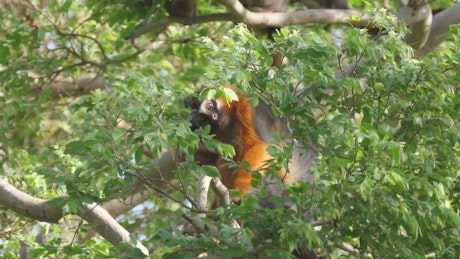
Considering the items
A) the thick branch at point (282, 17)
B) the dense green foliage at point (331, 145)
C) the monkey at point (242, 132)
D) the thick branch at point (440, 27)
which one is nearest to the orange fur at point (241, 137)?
the monkey at point (242, 132)

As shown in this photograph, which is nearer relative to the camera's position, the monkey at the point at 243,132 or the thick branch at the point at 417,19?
the monkey at the point at 243,132

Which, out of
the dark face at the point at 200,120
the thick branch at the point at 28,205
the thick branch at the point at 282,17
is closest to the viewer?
the thick branch at the point at 28,205

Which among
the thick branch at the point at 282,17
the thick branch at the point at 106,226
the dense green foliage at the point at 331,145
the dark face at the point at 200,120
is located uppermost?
the dense green foliage at the point at 331,145

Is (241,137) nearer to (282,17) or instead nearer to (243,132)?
(243,132)

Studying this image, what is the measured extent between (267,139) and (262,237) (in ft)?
7.20

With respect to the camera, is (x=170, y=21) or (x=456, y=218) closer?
(x=456, y=218)

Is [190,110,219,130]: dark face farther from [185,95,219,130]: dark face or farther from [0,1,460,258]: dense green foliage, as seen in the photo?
[0,1,460,258]: dense green foliage

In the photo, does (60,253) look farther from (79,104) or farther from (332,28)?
(332,28)

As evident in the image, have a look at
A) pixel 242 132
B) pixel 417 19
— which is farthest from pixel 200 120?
pixel 417 19

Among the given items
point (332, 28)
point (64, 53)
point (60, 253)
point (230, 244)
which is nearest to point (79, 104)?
point (60, 253)

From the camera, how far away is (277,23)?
20.7 feet

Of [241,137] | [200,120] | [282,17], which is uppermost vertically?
[282,17]

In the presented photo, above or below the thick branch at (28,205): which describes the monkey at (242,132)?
below

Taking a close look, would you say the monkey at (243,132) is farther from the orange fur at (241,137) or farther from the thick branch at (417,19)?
the thick branch at (417,19)
